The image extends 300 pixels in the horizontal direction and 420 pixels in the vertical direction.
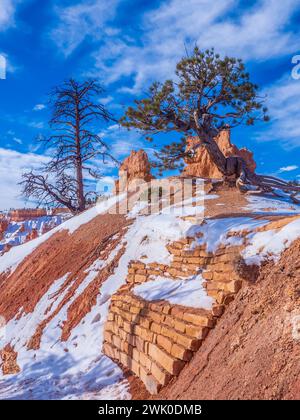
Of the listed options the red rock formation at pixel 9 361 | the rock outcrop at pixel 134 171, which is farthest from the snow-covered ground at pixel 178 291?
the rock outcrop at pixel 134 171

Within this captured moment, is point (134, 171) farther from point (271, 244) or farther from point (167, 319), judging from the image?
point (271, 244)

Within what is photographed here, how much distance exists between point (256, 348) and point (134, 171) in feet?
56.2

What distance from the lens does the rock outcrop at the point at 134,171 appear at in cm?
2014

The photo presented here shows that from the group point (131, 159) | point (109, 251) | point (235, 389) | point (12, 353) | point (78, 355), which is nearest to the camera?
point (235, 389)

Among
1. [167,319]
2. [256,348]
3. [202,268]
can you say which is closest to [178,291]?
[202,268]

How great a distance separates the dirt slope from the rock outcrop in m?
14.6

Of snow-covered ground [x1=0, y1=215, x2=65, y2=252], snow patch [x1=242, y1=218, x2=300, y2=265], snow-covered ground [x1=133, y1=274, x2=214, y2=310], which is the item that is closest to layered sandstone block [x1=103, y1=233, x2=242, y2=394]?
snow-covered ground [x1=133, y1=274, x2=214, y2=310]

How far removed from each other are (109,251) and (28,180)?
1055 cm

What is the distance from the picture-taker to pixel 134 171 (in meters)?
20.8

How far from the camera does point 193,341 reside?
208 inches

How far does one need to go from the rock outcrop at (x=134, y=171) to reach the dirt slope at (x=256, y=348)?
14.6 meters

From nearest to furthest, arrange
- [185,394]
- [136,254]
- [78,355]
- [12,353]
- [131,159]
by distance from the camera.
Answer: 1. [185,394]
2. [78,355]
3. [12,353]
4. [136,254]
5. [131,159]

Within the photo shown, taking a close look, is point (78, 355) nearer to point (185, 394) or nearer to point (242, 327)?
point (185, 394)

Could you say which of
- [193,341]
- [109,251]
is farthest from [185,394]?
[109,251]
